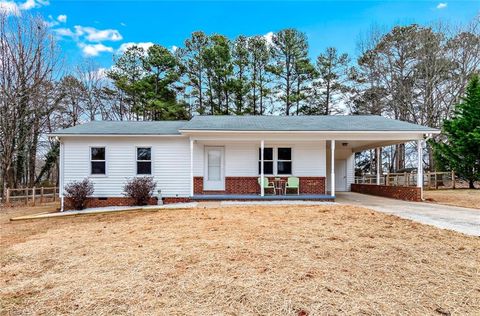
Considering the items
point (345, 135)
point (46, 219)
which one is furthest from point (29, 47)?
point (345, 135)

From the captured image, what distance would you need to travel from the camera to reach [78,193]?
467 inches

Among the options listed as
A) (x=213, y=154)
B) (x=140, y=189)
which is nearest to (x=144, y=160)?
(x=140, y=189)

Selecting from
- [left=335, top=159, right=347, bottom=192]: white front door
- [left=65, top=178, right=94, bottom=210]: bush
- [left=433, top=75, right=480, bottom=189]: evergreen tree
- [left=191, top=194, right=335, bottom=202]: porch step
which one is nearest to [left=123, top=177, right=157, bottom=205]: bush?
[left=65, top=178, right=94, bottom=210]: bush

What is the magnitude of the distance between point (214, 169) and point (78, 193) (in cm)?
553

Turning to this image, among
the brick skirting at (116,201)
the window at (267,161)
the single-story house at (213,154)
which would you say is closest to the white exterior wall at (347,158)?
the single-story house at (213,154)

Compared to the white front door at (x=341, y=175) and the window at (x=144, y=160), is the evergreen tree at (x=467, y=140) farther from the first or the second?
the window at (x=144, y=160)

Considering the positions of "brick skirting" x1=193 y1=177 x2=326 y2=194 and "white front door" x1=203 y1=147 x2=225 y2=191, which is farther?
"white front door" x1=203 y1=147 x2=225 y2=191

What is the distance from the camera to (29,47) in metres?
18.8

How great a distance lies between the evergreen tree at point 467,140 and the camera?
702 inches

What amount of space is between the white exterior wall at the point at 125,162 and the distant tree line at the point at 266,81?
10158 millimetres

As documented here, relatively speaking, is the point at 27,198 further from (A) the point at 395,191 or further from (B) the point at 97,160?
(A) the point at 395,191

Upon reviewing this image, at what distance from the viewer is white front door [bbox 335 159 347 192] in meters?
19.0

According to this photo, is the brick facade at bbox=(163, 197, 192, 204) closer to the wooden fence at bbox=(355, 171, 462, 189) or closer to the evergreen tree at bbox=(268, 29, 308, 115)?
the wooden fence at bbox=(355, 171, 462, 189)

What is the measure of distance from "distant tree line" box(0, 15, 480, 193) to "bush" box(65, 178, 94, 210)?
36.7ft
